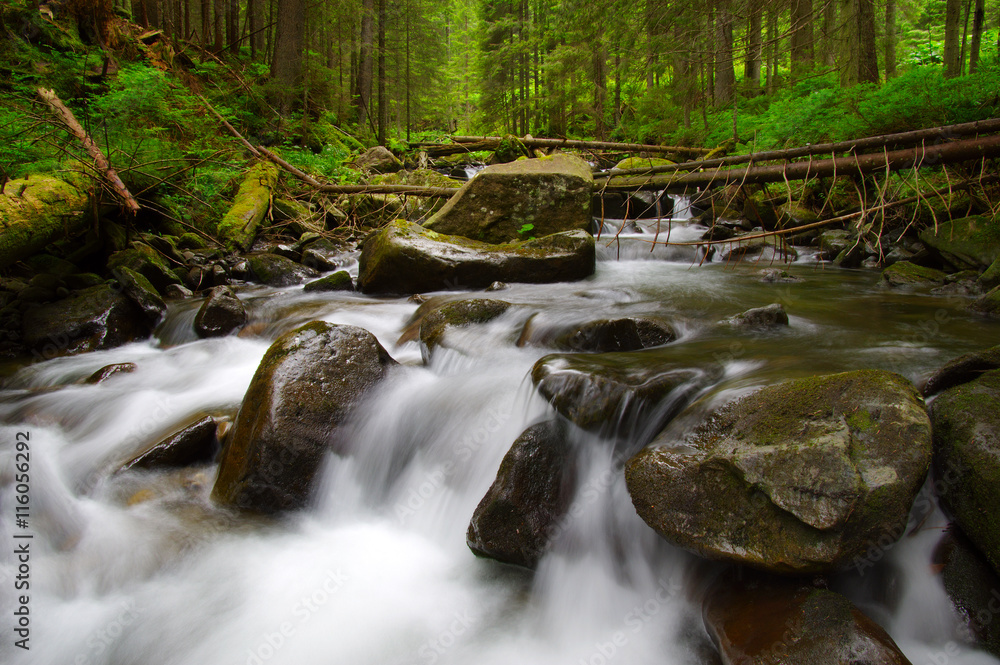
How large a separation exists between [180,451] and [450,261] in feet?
13.0

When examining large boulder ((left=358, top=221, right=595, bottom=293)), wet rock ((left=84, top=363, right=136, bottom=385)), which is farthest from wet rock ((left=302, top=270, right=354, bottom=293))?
wet rock ((left=84, top=363, right=136, bottom=385))

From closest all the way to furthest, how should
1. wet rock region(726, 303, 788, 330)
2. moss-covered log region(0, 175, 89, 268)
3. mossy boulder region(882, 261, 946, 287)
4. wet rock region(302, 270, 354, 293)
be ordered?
wet rock region(726, 303, 788, 330)
moss-covered log region(0, 175, 89, 268)
mossy boulder region(882, 261, 946, 287)
wet rock region(302, 270, 354, 293)

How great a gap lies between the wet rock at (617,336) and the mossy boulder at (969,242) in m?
4.25

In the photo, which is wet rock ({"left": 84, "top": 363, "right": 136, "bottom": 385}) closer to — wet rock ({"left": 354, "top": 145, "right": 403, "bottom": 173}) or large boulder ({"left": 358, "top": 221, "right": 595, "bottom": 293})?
large boulder ({"left": 358, "top": 221, "right": 595, "bottom": 293})

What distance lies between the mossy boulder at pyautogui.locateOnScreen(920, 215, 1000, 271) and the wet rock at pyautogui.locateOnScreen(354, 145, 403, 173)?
12.2m

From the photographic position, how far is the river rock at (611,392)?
10.2 ft

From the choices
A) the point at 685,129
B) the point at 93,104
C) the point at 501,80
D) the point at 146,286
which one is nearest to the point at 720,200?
the point at 685,129

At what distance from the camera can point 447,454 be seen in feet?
12.2

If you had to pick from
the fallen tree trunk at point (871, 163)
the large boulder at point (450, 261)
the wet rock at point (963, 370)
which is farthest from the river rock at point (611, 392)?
the large boulder at point (450, 261)

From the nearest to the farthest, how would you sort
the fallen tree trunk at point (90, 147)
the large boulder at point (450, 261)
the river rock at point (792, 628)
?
the river rock at point (792, 628), the fallen tree trunk at point (90, 147), the large boulder at point (450, 261)

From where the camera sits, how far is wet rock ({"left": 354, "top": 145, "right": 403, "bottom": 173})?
1458cm

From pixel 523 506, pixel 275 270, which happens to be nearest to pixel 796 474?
pixel 523 506

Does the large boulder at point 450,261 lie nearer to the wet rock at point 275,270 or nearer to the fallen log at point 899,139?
the wet rock at point 275,270

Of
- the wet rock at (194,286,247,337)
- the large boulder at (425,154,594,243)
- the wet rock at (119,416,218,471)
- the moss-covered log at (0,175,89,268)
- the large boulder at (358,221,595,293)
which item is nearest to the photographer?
the wet rock at (119,416,218,471)
